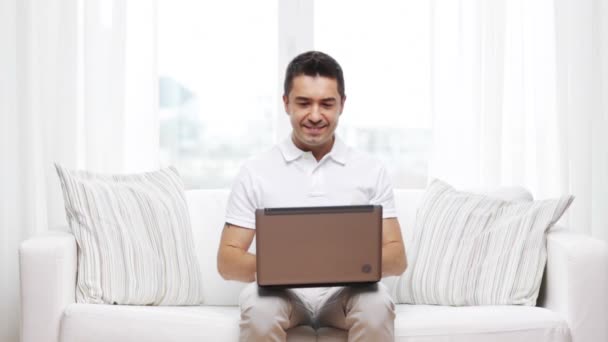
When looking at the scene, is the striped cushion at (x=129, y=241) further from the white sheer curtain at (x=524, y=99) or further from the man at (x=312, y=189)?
the white sheer curtain at (x=524, y=99)

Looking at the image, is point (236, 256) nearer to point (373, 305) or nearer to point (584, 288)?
point (373, 305)

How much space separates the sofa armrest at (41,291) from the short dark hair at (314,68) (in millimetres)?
798

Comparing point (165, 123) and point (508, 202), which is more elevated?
point (165, 123)

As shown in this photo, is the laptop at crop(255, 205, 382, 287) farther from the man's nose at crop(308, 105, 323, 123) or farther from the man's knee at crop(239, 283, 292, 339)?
the man's nose at crop(308, 105, 323, 123)

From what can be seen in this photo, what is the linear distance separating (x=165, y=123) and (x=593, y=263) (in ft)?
6.33

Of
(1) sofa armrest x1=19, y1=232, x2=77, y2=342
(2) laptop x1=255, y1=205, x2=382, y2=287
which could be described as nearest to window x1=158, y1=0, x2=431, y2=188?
(1) sofa armrest x1=19, y1=232, x2=77, y2=342

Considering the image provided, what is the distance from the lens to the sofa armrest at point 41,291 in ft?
6.98

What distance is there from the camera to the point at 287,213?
1783 millimetres

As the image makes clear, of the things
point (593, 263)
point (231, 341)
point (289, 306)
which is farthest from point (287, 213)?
point (593, 263)

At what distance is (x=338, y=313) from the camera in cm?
203

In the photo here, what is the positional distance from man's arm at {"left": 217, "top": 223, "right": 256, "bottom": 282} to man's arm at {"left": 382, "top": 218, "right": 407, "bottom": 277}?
0.35 m

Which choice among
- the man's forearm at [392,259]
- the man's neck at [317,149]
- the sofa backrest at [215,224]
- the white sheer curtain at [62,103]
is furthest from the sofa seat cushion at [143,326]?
the white sheer curtain at [62,103]

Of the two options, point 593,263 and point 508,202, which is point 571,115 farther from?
point 593,263

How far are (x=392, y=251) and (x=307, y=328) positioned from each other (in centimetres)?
30
